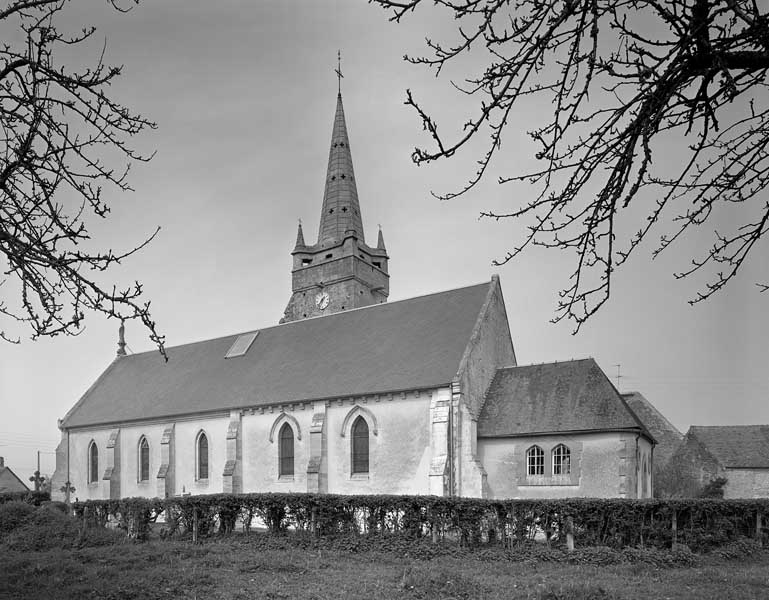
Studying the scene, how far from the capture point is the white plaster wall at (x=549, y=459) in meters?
19.9

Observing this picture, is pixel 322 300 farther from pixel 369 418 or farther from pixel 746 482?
pixel 746 482

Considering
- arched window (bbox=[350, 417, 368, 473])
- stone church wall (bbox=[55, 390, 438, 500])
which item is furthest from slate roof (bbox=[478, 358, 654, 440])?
arched window (bbox=[350, 417, 368, 473])

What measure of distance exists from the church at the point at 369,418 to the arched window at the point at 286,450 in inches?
2.1

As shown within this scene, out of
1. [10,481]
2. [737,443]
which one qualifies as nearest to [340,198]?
[737,443]

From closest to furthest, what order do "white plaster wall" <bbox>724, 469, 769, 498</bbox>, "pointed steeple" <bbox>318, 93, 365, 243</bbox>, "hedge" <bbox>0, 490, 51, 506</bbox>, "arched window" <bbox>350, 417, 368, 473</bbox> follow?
1. "arched window" <bbox>350, 417, 368, 473</bbox>
2. "hedge" <bbox>0, 490, 51, 506</bbox>
3. "white plaster wall" <bbox>724, 469, 769, 498</bbox>
4. "pointed steeple" <bbox>318, 93, 365, 243</bbox>

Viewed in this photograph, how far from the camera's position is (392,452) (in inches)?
886

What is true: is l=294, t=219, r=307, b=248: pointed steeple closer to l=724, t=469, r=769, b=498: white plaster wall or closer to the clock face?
the clock face

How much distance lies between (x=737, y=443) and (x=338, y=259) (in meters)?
26.3

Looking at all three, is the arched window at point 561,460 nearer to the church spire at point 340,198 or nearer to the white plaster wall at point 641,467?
the white plaster wall at point 641,467

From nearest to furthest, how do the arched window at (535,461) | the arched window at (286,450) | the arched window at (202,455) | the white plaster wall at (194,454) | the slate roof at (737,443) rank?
the arched window at (535,461), the arched window at (286,450), the white plaster wall at (194,454), the arched window at (202,455), the slate roof at (737,443)

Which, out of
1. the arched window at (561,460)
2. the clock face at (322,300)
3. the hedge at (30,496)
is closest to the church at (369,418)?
the arched window at (561,460)

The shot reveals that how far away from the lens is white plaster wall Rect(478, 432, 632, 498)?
65.4 feet

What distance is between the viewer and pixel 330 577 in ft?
37.9

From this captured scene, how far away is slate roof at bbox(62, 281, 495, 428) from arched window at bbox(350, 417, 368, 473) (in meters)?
1.22
